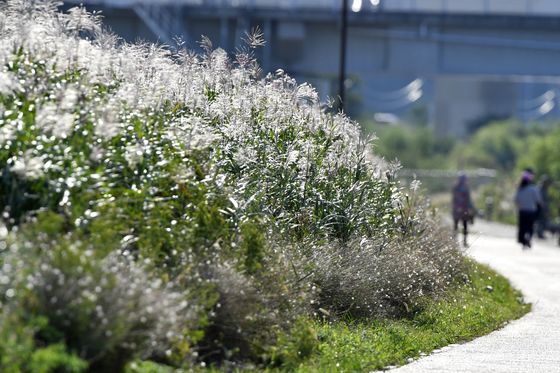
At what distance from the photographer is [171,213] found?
12.1 meters

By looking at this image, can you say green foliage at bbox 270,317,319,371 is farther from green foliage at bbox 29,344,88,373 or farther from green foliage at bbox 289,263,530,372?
green foliage at bbox 29,344,88,373

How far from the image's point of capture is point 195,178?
12812 millimetres

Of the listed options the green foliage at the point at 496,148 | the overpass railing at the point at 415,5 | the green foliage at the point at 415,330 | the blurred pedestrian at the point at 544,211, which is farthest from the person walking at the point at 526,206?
the green foliage at the point at 496,148

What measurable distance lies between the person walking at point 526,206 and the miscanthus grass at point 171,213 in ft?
50.1

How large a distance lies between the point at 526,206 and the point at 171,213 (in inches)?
846

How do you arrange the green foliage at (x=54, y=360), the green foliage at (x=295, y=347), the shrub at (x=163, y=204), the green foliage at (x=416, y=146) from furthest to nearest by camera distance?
1. the green foliage at (x=416, y=146)
2. the green foliage at (x=295, y=347)
3. the shrub at (x=163, y=204)
4. the green foliage at (x=54, y=360)

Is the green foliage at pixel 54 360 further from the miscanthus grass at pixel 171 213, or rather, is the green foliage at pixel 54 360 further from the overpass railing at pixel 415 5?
the overpass railing at pixel 415 5

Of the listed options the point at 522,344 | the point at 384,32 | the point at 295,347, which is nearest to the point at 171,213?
the point at 295,347

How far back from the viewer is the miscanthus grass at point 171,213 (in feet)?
30.5

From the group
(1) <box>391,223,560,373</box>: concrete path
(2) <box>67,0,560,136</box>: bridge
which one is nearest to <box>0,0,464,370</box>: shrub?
(1) <box>391,223,560,373</box>: concrete path

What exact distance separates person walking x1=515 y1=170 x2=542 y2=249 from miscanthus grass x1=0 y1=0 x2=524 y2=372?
15255 mm

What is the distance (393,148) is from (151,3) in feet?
221

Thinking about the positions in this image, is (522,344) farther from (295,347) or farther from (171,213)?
(171,213)

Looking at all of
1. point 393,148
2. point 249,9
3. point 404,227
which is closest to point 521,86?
point 393,148
